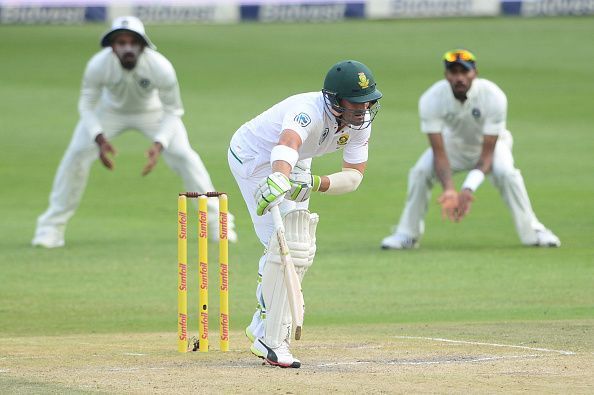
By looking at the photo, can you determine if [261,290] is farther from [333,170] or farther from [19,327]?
[333,170]

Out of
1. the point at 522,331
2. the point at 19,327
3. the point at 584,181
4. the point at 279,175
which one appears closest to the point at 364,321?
the point at 522,331

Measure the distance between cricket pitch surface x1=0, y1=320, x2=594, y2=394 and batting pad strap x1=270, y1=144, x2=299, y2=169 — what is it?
1.03 metres

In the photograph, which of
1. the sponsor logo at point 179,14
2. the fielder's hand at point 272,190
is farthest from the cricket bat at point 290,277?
the sponsor logo at point 179,14

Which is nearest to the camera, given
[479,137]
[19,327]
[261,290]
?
[261,290]

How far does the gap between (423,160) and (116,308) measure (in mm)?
3822

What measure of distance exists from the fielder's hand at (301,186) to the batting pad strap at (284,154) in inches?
7.5

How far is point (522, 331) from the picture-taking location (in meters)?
8.52

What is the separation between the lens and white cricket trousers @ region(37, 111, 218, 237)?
13.1m

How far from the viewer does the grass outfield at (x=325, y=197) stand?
10266mm

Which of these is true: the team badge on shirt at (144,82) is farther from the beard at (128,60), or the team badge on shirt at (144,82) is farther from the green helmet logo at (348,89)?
the green helmet logo at (348,89)

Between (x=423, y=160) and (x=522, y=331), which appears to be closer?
(x=522, y=331)

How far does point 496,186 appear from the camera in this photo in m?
13.0

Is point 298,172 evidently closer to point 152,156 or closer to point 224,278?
point 224,278

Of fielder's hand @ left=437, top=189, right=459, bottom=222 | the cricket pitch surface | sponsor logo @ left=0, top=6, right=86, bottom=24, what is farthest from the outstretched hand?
sponsor logo @ left=0, top=6, right=86, bottom=24
